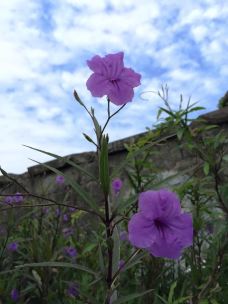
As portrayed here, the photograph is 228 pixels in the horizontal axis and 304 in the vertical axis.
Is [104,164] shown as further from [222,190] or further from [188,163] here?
[188,163]

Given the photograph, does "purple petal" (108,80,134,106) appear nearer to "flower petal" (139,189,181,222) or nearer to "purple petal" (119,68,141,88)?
"purple petal" (119,68,141,88)

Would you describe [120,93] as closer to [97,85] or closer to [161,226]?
[97,85]

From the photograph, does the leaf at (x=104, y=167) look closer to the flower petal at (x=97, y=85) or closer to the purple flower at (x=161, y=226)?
the purple flower at (x=161, y=226)

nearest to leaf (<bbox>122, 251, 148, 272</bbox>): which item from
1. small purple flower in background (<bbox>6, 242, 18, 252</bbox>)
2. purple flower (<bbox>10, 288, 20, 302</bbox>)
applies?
purple flower (<bbox>10, 288, 20, 302</bbox>)

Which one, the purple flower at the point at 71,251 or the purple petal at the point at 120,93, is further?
the purple flower at the point at 71,251

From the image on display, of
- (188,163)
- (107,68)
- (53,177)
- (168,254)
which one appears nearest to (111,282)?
(168,254)

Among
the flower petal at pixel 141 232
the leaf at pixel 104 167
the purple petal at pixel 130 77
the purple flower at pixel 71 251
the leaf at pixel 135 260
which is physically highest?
the purple petal at pixel 130 77

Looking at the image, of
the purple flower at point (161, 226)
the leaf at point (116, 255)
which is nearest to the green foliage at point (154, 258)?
the leaf at point (116, 255)
